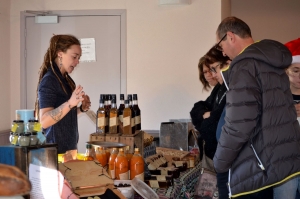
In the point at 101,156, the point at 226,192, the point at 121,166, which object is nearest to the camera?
the point at 226,192

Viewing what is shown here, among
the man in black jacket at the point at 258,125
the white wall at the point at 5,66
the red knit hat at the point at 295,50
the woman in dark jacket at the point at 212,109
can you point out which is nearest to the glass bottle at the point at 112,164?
the woman in dark jacket at the point at 212,109

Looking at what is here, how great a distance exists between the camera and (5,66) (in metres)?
4.34

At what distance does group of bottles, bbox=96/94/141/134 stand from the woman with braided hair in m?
0.16

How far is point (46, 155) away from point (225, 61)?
1.48 m

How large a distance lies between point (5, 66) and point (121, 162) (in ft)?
8.17

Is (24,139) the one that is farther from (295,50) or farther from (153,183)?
(295,50)

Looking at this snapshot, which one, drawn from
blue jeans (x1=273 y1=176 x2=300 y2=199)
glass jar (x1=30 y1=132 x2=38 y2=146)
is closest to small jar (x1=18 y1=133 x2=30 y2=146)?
glass jar (x1=30 y1=132 x2=38 y2=146)

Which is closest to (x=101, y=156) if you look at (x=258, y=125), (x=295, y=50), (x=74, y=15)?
(x=258, y=125)

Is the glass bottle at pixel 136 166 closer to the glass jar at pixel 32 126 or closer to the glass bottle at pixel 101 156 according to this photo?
the glass bottle at pixel 101 156

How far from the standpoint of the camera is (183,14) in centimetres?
428

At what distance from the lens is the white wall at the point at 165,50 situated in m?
4.27

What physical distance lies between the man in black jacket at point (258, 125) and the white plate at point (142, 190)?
428mm

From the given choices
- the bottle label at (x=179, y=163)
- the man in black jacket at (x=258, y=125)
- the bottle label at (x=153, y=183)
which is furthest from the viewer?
the bottle label at (x=179, y=163)

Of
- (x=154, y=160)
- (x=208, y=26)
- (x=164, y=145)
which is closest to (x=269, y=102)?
(x=154, y=160)
